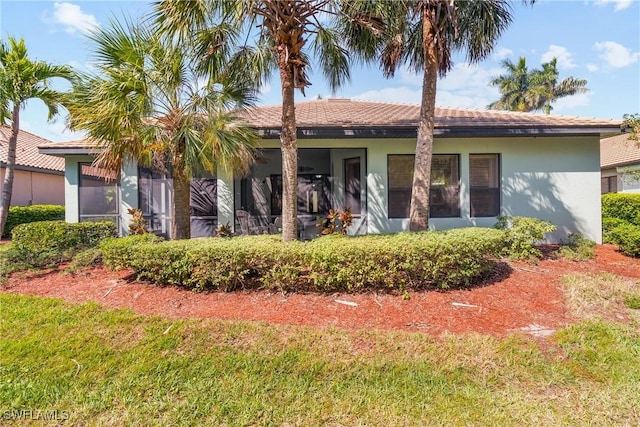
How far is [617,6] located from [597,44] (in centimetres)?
159

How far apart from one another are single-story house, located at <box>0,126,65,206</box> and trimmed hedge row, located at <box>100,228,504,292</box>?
13.3m

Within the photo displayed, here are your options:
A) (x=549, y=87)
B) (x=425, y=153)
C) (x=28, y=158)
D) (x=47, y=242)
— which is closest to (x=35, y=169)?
(x=28, y=158)

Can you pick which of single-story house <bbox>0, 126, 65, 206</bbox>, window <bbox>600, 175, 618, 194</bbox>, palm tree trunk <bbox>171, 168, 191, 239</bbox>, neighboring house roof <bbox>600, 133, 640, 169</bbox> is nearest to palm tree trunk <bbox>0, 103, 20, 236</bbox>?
palm tree trunk <bbox>171, 168, 191, 239</bbox>

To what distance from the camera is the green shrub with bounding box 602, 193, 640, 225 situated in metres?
9.39

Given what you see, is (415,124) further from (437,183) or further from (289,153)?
(289,153)

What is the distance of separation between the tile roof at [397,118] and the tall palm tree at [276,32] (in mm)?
1514

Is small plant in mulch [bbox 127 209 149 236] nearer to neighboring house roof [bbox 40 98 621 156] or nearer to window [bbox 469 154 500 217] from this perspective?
neighboring house roof [bbox 40 98 621 156]

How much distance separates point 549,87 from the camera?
102 ft

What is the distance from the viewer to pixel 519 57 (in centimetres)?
3142

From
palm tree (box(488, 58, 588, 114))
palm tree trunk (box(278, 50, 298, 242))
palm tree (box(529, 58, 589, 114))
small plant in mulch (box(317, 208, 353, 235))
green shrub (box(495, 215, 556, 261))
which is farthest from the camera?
palm tree (box(488, 58, 588, 114))

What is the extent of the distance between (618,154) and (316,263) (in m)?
20.5

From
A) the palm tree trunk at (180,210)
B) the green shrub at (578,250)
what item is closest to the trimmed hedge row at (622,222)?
the green shrub at (578,250)

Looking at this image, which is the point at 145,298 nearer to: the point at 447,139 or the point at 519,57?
the point at 447,139

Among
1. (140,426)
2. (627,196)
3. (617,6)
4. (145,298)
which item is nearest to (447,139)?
(617,6)
